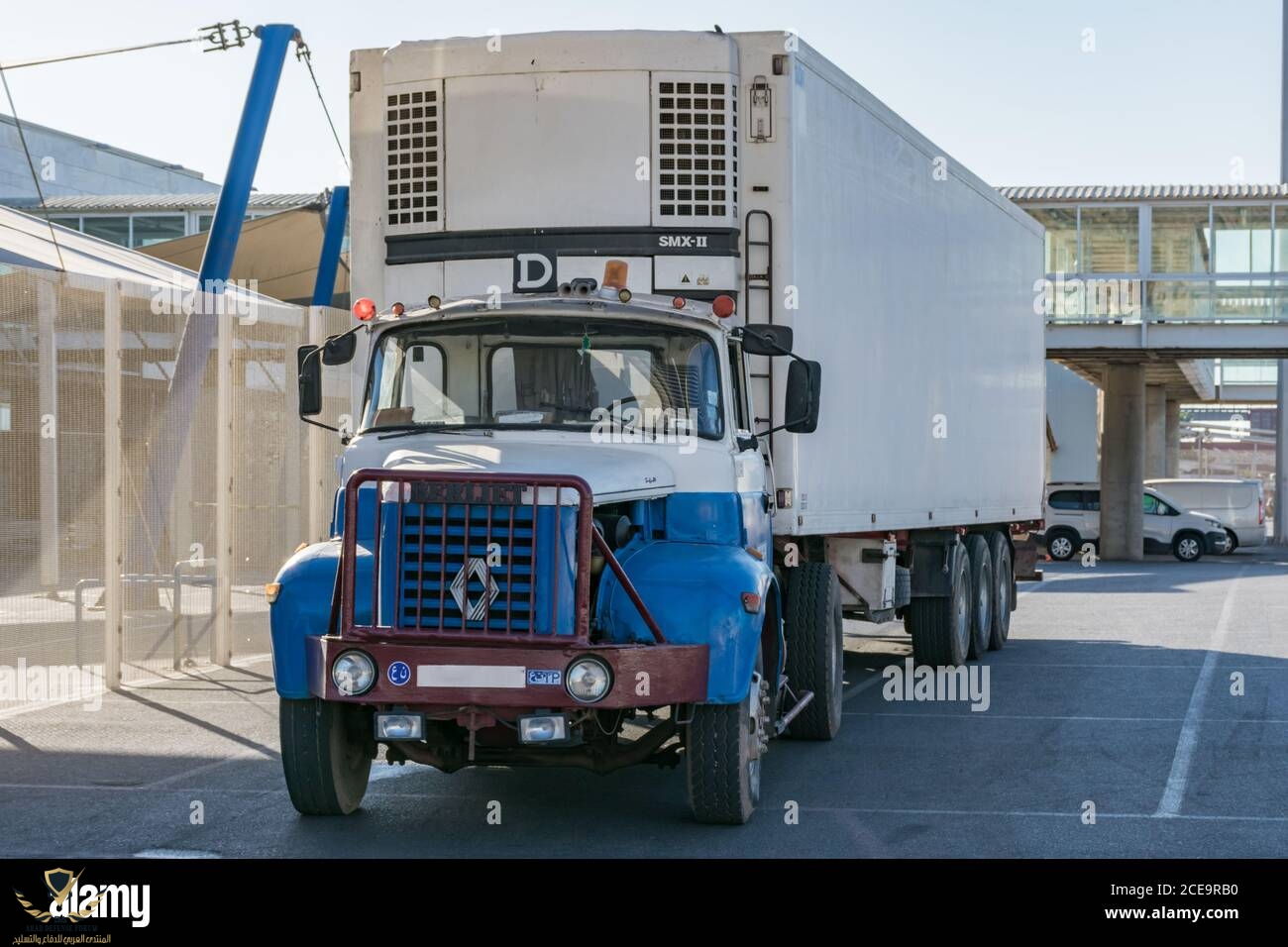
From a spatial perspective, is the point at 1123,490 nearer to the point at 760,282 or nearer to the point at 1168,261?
the point at 1168,261

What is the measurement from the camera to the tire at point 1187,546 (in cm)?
4147

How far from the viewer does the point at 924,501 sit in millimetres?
14539

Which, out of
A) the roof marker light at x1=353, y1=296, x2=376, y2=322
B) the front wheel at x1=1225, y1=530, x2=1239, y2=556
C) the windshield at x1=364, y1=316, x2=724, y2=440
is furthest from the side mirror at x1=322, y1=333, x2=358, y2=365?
the front wheel at x1=1225, y1=530, x2=1239, y2=556

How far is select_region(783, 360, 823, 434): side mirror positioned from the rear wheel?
33.2 metres

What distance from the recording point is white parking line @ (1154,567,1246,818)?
30.1ft

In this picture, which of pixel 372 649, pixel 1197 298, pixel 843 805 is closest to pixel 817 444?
pixel 843 805

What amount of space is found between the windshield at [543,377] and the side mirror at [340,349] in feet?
1.34

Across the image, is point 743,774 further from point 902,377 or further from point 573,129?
point 902,377

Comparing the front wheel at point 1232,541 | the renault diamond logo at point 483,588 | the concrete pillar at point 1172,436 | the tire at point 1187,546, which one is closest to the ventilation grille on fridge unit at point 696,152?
the renault diamond logo at point 483,588

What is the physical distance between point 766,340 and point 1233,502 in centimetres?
3686

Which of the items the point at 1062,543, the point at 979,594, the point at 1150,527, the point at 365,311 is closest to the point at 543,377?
the point at 365,311

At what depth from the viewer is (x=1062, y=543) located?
4159 centimetres

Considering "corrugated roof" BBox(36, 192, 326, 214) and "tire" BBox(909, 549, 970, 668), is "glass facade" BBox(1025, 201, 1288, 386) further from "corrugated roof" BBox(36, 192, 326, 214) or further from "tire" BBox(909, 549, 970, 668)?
"tire" BBox(909, 549, 970, 668)
